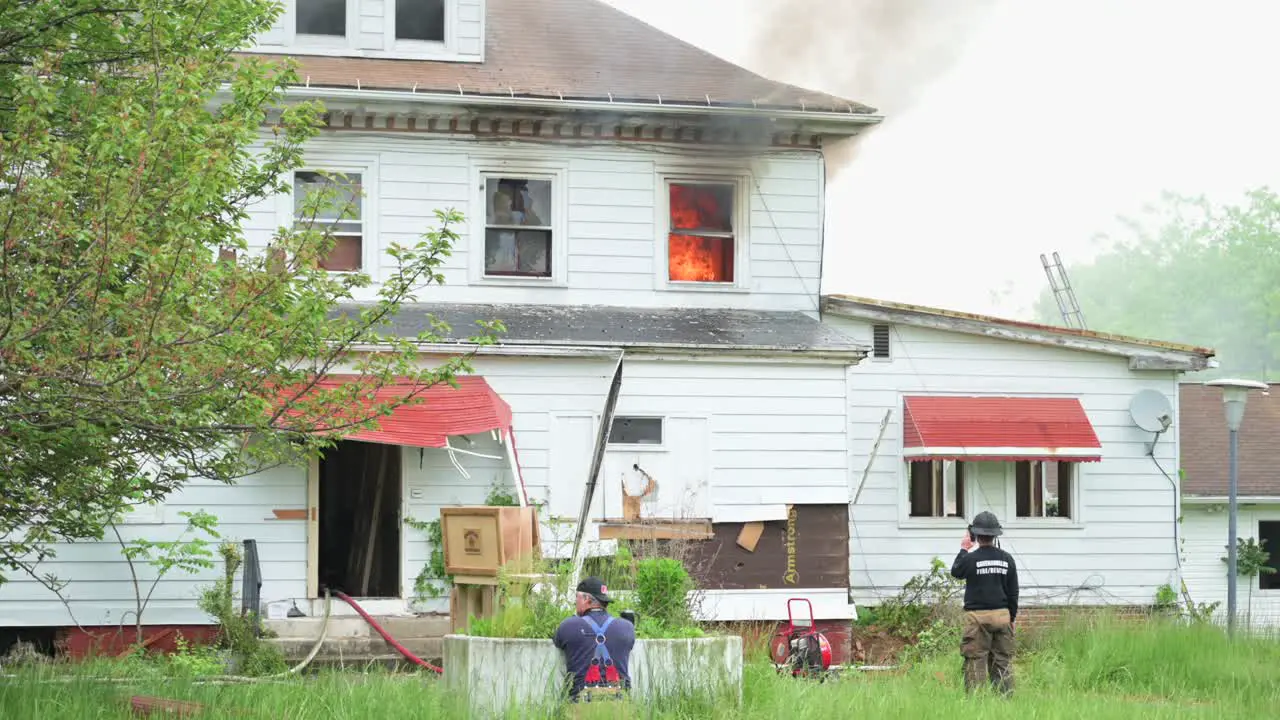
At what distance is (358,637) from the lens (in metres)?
16.5

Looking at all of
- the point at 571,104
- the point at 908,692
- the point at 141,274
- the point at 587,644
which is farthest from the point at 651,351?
the point at 141,274

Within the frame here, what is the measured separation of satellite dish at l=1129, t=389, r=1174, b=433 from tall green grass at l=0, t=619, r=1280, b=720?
215 inches

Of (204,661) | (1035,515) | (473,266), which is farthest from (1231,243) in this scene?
(204,661)

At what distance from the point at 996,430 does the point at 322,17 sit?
33.8ft

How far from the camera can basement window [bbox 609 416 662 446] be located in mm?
17828

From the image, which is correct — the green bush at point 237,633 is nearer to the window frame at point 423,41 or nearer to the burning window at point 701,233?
the burning window at point 701,233

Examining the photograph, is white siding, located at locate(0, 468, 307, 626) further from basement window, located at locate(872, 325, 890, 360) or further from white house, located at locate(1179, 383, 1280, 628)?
white house, located at locate(1179, 383, 1280, 628)

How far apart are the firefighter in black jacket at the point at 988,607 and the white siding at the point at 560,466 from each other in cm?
479

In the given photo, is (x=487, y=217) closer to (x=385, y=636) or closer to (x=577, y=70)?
(x=577, y=70)

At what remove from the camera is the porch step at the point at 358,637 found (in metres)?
16.1

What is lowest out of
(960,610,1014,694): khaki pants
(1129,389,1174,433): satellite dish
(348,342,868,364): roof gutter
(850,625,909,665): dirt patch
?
(850,625,909,665): dirt patch

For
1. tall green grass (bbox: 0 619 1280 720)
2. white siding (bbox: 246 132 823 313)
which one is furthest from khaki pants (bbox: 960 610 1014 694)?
white siding (bbox: 246 132 823 313)

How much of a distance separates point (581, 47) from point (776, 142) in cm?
319

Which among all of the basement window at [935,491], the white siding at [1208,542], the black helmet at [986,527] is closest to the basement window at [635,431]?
the basement window at [935,491]
